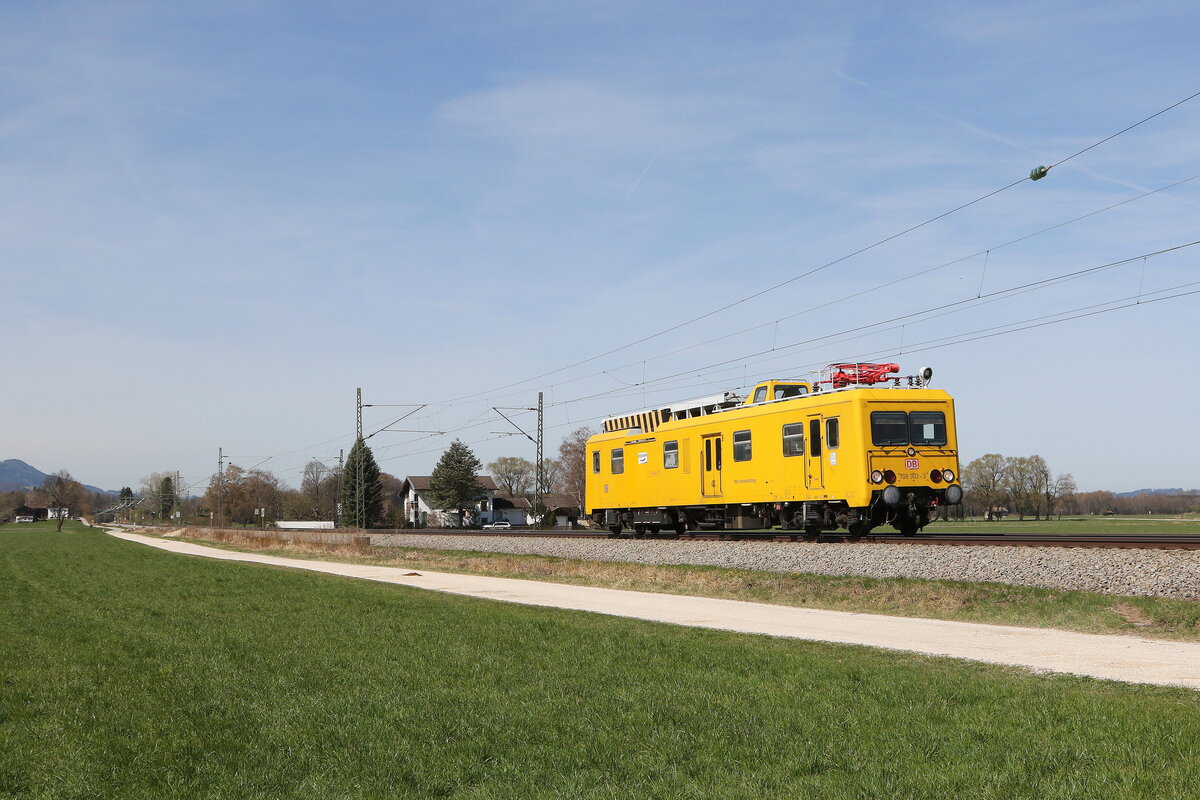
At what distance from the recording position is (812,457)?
26.8 meters

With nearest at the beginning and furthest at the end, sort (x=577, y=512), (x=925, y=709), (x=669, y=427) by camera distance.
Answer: (x=925, y=709)
(x=669, y=427)
(x=577, y=512)

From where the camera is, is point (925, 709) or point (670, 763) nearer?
point (670, 763)

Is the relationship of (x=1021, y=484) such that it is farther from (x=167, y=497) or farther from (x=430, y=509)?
(x=167, y=497)

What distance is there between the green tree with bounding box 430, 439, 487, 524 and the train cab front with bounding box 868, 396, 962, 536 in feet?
246

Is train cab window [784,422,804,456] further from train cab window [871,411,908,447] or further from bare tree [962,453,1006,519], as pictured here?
bare tree [962,453,1006,519]

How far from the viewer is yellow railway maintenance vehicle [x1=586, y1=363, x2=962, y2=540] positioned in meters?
25.7

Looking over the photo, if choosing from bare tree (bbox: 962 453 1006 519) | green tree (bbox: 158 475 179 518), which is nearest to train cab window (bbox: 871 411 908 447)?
bare tree (bbox: 962 453 1006 519)

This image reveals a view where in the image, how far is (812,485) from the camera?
87.9ft

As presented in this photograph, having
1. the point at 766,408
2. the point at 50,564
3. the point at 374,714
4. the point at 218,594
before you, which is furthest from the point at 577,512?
the point at 374,714

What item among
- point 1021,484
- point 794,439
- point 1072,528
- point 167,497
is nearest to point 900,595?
point 794,439

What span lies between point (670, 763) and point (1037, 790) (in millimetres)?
2338

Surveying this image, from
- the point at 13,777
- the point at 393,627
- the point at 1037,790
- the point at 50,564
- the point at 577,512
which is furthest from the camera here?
the point at 577,512

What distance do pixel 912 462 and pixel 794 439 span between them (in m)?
3.02

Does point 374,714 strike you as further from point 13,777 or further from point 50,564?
point 50,564
